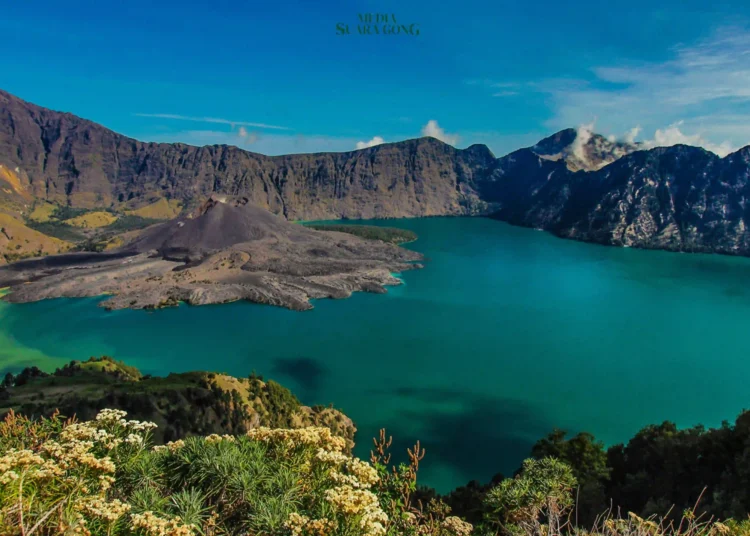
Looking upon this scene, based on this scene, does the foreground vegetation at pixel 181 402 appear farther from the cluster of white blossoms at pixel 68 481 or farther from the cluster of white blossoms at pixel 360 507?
the cluster of white blossoms at pixel 360 507

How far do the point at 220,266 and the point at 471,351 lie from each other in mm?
59730

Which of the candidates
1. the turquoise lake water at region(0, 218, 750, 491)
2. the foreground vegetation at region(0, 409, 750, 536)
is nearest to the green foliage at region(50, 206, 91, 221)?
the turquoise lake water at region(0, 218, 750, 491)

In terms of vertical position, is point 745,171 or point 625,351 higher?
point 745,171

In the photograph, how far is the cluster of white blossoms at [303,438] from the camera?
7395mm

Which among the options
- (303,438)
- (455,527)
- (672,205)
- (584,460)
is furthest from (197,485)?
(672,205)

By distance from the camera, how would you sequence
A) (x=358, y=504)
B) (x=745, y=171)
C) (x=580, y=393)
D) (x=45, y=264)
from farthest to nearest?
1. (x=745, y=171)
2. (x=45, y=264)
3. (x=580, y=393)
4. (x=358, y=504)

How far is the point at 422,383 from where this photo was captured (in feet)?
139

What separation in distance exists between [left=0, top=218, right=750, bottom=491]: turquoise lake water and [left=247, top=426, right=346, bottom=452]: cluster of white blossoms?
24068 mm

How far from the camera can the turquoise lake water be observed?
3549 cm

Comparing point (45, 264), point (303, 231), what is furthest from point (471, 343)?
point (45, 264)

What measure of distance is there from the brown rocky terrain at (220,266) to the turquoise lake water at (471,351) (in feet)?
14.8

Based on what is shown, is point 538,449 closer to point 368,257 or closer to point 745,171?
point 368,257

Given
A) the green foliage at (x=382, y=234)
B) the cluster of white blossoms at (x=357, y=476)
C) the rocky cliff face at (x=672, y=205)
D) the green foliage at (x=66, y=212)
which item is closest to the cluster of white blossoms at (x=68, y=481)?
the cluster of white blossoms at (x=357, y=476)

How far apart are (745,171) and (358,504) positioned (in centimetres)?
18215
